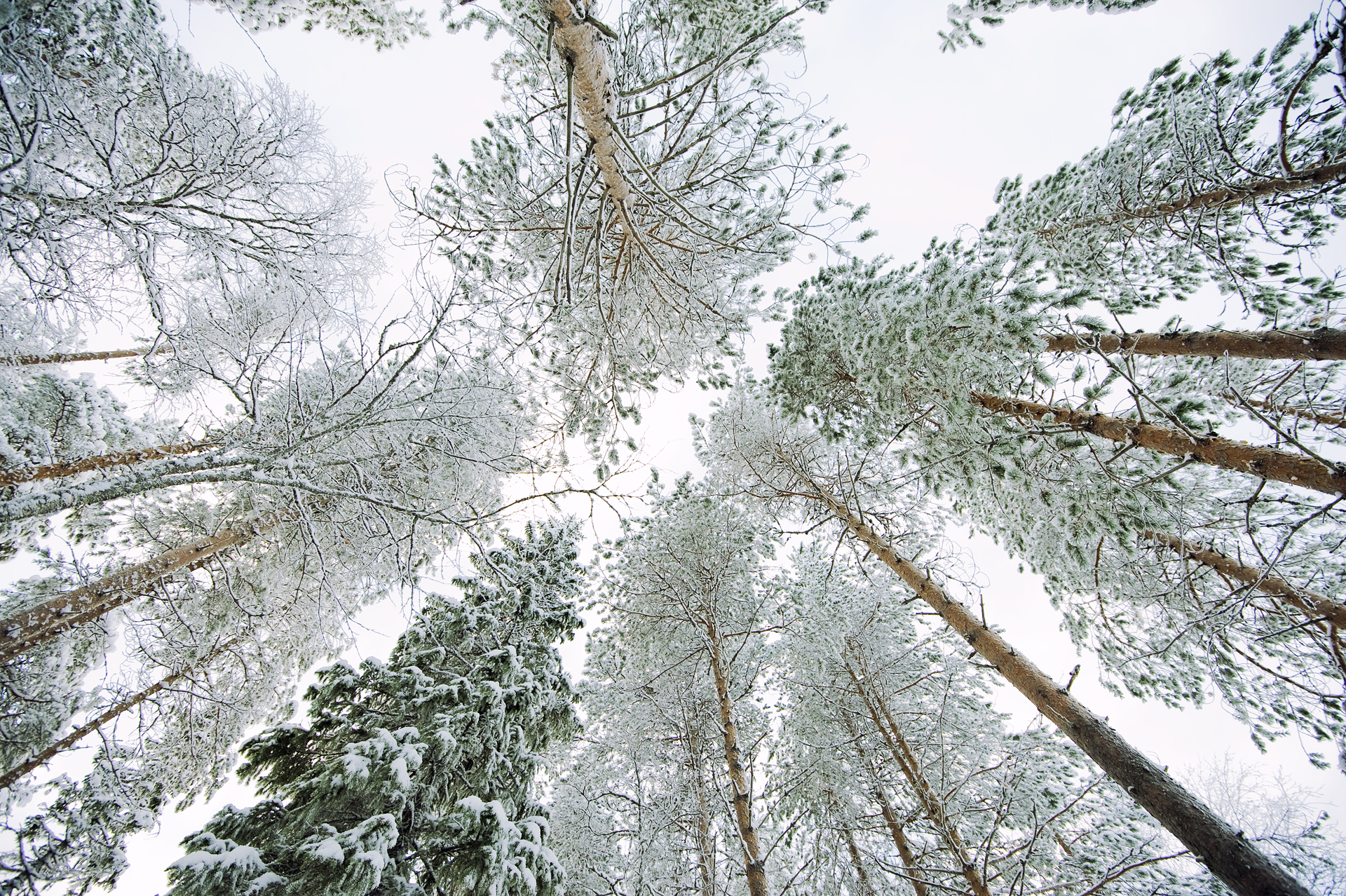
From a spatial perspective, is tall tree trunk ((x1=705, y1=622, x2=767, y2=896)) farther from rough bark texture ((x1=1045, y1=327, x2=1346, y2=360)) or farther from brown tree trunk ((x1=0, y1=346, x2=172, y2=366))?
brown tree trunk ((x1=0, y1=346, x2=172, y2=366))

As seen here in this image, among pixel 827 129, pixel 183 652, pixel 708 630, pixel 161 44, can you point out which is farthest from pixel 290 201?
pixel 708 630

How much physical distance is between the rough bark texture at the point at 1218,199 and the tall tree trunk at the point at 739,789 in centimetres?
632

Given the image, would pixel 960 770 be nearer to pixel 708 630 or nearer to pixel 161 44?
pixel 708 630

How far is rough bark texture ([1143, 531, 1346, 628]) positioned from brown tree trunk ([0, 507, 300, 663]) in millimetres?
7941

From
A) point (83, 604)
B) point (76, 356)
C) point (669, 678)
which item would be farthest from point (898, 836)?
point (76, 356)

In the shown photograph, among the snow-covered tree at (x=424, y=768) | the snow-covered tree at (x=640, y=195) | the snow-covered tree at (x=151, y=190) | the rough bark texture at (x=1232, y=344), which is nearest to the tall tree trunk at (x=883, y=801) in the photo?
the snow-covered tree at (x=424, y=768)

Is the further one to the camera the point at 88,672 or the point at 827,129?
the point at 88,672

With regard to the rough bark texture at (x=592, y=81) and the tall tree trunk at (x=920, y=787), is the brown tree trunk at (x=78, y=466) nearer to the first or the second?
the rough bark texture at (x=592, y=81)

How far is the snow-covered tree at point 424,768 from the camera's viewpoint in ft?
10.9

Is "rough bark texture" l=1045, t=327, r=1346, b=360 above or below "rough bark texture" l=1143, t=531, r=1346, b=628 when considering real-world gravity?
above

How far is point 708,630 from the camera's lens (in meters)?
6.51

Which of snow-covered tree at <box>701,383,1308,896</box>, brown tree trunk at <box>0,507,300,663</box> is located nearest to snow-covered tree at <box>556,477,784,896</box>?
snow-covered tree at <box>701,383,1308,896</box>

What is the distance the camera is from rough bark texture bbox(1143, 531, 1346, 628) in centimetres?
381

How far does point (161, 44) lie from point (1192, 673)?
1275 centimetres
